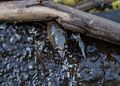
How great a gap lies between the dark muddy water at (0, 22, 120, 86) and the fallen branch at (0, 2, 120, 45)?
0.11 m

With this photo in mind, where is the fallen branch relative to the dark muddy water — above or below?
above

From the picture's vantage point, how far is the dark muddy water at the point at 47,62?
11.4ft

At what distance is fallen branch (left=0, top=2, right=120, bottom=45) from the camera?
354cm

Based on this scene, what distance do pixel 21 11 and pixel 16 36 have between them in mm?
272

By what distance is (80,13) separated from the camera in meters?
3.63

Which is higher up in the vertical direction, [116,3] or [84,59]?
[116,3]

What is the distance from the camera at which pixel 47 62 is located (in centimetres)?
357

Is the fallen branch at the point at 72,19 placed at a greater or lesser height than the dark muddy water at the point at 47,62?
greater

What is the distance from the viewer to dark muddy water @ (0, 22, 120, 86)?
348 cm

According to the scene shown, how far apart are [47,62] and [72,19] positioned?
1.64ft

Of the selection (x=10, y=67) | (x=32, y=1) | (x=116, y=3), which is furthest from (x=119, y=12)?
(x=10, y=67)

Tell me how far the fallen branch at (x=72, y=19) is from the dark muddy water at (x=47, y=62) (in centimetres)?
11

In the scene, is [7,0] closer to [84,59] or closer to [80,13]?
[80,13]

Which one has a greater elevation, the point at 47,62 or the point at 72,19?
the point at 72,19
